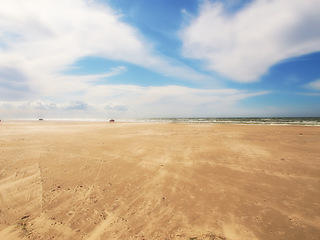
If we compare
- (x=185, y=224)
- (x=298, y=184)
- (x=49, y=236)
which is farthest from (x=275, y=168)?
(x=49, y=236)

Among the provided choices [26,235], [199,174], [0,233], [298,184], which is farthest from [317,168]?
[0,233]

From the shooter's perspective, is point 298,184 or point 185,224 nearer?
point 185,224

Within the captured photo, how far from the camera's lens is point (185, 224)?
338 cm

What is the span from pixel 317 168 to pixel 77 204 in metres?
8.78

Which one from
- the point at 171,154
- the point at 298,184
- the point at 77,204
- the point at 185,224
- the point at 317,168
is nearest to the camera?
the point at 185,224

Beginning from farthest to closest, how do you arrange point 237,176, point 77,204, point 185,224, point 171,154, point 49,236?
point 171,154 < point 237,176 < point 77,204 < point 185,224 < point 49,236

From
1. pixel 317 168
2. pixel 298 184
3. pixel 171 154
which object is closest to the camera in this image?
pixel 298 184

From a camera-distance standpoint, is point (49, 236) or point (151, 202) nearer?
point (49, 236)

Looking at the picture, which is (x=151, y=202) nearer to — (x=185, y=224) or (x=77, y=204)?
(x=185, y=224)

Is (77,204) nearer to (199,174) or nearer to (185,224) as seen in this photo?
(185,224)

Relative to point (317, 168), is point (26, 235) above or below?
below

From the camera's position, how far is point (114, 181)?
5320 mm

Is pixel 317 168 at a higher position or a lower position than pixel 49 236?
higher

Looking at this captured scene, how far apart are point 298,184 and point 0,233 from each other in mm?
7779
